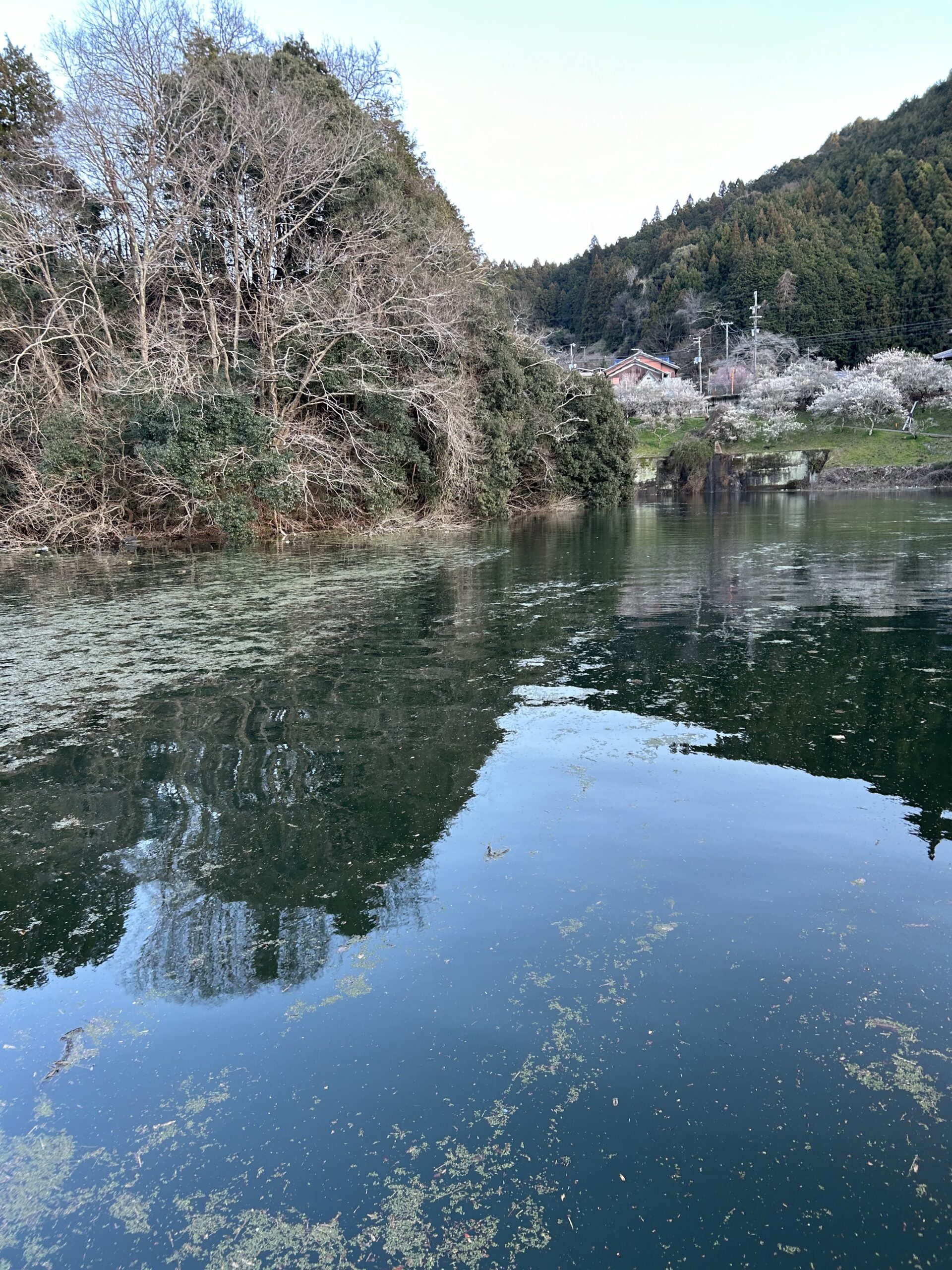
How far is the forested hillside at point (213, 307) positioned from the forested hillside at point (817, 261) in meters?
31.3

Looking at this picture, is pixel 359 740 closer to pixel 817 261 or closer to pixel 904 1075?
pixel 904 1075

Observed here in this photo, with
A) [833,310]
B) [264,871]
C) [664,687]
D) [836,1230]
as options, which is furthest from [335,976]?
[833,310]

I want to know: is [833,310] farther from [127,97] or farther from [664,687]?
[664,687]

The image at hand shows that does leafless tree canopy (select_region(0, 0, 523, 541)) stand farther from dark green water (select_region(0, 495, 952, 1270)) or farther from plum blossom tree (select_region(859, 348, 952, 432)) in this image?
plum blossom tree (select_region(859, 348, 952, 432))

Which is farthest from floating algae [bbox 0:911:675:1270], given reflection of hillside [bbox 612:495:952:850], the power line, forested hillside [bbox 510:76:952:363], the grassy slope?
the power line

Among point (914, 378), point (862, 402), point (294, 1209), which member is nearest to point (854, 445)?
point (862, 402)

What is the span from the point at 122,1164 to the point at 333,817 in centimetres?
174

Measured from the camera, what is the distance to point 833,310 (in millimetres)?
57875

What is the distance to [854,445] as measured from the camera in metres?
41.4

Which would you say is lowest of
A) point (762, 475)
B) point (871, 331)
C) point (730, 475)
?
point (762, 475)

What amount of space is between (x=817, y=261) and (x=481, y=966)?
229 feet

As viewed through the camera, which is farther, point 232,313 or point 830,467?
point 830,467

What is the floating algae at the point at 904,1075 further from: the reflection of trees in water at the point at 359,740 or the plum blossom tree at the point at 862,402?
the plum blossom tree at the point at 862,402

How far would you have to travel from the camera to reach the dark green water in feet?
5.16
